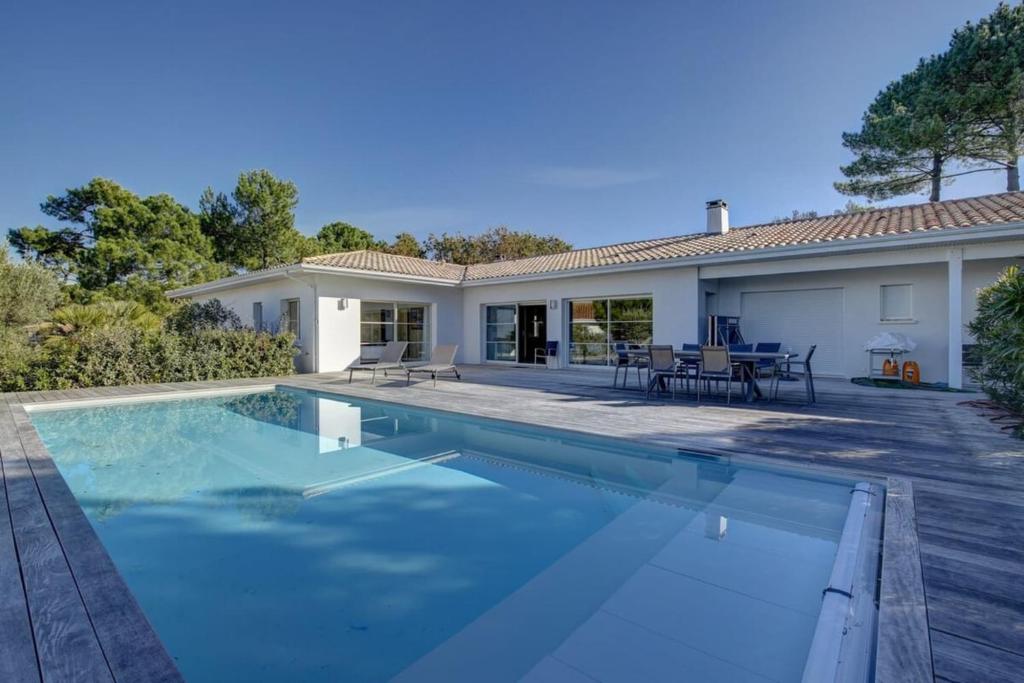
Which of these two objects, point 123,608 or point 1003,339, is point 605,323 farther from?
point 123,608

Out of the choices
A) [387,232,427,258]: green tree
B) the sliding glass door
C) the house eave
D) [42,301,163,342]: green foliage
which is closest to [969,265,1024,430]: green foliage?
the sliding glass door

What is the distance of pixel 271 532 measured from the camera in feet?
12.4

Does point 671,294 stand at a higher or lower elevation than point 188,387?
higher

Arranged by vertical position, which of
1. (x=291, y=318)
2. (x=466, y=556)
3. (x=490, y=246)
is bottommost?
(x=466, y=556)

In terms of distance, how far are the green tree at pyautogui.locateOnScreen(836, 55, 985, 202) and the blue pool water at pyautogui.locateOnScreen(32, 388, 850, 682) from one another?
58.5ft

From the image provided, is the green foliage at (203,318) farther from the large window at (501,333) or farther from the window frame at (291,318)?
the large window at (501,333)

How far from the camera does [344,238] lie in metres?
34.6

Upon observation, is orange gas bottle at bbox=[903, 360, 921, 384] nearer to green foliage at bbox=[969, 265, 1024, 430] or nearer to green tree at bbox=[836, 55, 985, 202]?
green foliage at bbox=[969, 265, 1024, 430]

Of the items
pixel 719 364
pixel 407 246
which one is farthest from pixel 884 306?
pixel 407 246

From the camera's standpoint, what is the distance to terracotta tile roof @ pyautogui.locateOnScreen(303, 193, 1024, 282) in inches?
387

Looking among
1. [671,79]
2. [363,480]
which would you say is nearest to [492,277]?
[671,79]

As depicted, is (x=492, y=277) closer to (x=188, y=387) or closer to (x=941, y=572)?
(x=188, y=387)

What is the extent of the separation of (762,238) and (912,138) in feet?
29.4

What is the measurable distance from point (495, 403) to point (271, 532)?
480 cm
